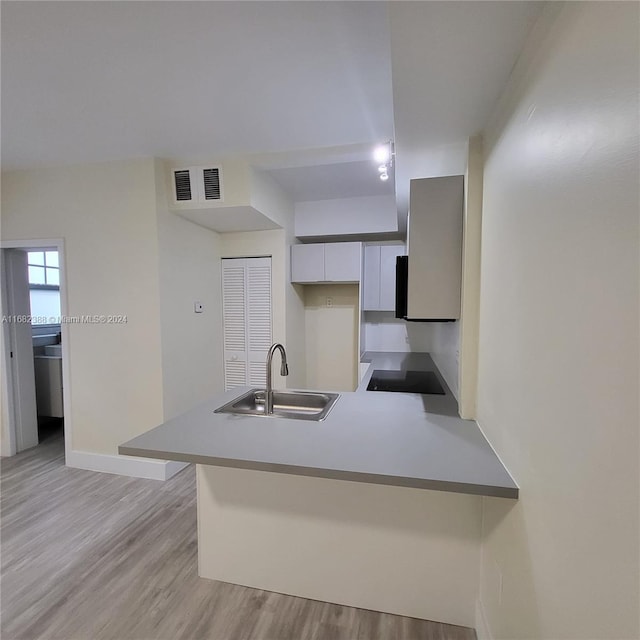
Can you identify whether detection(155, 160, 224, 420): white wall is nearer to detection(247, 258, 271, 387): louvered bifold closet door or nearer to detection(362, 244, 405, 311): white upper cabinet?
detection(247, 258, 271, 387): louvered bifold closet door

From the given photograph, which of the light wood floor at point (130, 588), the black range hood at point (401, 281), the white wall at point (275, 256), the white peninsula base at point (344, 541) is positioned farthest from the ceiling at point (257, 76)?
the light wood floor at point (130, 588)

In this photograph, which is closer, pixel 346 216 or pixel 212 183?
pixel 212 183

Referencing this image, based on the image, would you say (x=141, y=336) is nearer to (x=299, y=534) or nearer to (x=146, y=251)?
(x=146, y=251)

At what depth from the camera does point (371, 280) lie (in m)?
3.58

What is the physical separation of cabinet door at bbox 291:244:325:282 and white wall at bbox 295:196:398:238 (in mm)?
301

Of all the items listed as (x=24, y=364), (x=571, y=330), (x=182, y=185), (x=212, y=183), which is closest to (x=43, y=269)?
(x=24, y=364)

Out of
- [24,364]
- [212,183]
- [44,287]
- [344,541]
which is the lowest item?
[344,541]

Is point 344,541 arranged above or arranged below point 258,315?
below

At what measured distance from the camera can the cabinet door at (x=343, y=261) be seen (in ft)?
11.2

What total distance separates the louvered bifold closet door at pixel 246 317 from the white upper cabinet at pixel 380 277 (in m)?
1.14

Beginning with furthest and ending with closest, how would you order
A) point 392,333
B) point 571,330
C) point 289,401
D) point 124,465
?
point 392,333, point 124,465, point 289,401, point 571,330

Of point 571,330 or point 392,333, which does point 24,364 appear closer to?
point 392,333

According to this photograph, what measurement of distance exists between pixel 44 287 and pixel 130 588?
4.17 metres

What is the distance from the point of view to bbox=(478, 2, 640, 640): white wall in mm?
510
